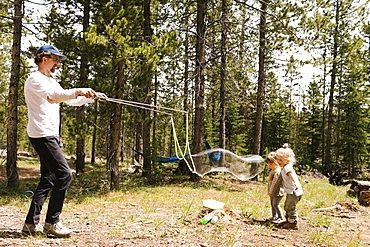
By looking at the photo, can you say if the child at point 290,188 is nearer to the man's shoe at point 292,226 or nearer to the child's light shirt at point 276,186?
the man's shoe at point 292,226

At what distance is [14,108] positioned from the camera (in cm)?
1045

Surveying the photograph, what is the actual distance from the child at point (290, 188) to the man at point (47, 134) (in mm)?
3501

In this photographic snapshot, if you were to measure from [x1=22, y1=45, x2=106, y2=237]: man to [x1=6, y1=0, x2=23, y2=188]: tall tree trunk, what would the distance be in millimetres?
7611

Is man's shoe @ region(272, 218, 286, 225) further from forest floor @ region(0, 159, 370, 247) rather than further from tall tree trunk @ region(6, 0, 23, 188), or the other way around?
tall tree trunk @ region(6, 0, 23, 188)

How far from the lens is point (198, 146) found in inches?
464

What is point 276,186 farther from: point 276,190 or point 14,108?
point 14,108

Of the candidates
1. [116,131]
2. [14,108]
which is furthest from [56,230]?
[14,108]

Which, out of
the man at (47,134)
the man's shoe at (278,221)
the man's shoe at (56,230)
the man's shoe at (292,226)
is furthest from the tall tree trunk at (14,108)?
the man's shoe at (292,226)

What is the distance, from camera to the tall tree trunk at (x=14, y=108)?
10375 millimetres

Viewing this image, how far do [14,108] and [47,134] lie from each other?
8.01m

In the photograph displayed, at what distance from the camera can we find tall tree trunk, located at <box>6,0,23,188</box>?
10375 millimetres

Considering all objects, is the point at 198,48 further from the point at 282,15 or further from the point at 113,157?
the point at 113,157

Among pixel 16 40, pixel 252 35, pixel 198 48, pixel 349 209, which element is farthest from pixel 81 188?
pixel 252 35

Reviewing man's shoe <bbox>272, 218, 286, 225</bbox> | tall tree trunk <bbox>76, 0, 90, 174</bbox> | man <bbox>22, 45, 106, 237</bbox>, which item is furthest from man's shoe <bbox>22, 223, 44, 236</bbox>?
tall tree trunk <bbox>76, 0, 90, 174</bbox>
